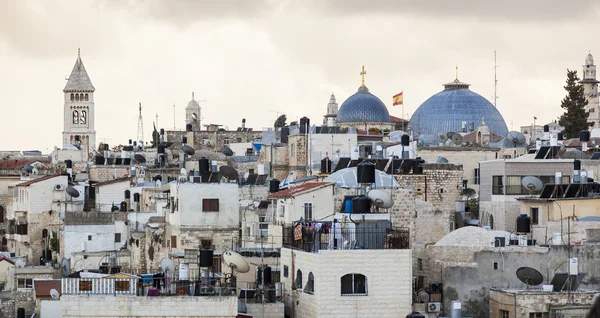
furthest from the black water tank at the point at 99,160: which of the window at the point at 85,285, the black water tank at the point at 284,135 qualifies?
the window at the point at 85,285

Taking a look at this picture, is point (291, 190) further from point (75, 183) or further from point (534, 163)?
point (75, 183)

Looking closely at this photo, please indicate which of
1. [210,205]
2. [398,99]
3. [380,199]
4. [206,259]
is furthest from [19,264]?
[398,99]

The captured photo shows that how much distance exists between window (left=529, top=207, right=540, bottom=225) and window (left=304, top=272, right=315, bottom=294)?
12279 mm

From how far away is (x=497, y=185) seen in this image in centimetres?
5325

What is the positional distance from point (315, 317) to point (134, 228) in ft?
68.7

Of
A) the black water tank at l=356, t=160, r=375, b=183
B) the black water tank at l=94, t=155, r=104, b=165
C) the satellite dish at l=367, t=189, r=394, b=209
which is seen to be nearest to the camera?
the satellite dish at l=367, t=189, r=394, b=209

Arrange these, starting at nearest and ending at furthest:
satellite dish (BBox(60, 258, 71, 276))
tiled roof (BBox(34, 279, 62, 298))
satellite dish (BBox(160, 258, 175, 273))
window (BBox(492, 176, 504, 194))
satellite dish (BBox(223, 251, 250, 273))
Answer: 1. satellite dish (BBox(223, 251, 250, 273))
2. satellite dish (BBox(160, 258, 175, 273))
3. tiled roof (BBox(34, 279, 62, 298))
4. satellite dish (BBox(60, 258, 71, 276))
5. window (BBox(492, 176, 504, 194))

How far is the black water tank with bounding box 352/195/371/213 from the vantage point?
123 feet

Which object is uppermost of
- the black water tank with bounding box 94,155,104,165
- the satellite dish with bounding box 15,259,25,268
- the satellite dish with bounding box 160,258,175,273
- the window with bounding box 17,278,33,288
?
the black water tank with bounding box 94,155,104,165

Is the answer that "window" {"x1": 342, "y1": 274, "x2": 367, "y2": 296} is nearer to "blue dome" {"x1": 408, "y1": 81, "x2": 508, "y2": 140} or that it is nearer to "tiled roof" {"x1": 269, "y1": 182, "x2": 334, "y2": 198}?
"tiled roof" {"x1": 269, "y1": 182, "x2": 334, "y2": 198}

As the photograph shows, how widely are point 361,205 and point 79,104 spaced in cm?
9652

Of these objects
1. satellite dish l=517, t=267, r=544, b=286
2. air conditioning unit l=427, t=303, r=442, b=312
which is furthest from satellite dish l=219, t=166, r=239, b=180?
satellite dish l=517, t=267, r=544, b=286

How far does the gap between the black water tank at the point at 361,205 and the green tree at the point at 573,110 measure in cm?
5422

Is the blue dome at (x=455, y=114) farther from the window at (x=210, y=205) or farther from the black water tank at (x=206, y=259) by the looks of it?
the black water tank at (x=206, y=259)
